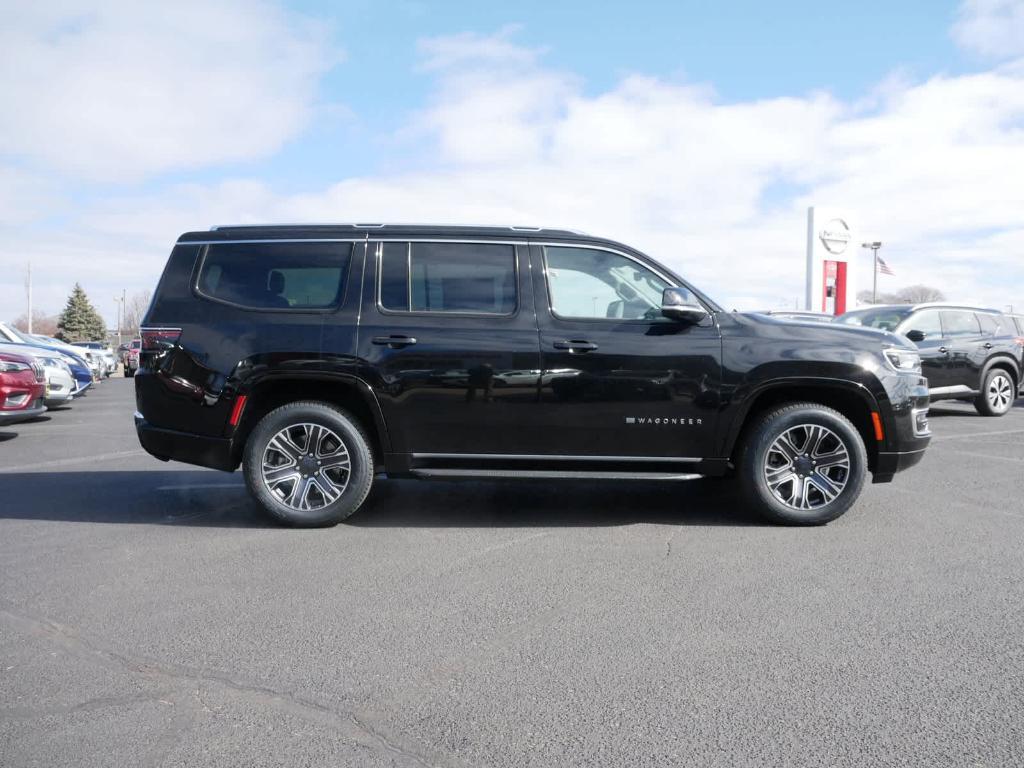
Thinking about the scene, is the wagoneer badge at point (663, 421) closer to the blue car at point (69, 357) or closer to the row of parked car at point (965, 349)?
the row of parked car at point (965, 349)

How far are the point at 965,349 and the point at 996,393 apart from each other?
1.02 metres

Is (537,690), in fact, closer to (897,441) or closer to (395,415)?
(395,415)

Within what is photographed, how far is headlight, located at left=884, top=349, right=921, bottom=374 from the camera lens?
584 cm

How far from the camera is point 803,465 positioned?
577cm

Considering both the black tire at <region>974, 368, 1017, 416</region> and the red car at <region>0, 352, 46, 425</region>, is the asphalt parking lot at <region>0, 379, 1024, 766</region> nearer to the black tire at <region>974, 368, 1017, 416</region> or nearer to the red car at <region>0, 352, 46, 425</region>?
the red car at <region>0, 352, 46, 425</region>

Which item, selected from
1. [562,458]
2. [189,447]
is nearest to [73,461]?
[189,447]

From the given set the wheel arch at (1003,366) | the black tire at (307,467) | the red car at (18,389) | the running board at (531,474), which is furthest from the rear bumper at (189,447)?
the wheel arch at (1003,366)

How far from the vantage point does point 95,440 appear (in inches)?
423

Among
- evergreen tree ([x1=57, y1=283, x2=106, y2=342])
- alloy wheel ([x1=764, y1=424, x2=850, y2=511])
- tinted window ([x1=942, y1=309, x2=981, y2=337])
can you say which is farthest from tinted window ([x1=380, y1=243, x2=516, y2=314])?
evergreen tree ([x1=57, y1=283, x2=106, y2=342])

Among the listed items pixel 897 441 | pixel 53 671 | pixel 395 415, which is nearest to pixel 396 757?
pixel 53 671

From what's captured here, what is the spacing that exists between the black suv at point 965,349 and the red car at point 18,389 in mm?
11036

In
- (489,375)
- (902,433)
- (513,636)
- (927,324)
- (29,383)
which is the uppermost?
(927,324)

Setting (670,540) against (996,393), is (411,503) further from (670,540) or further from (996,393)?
(996,393)

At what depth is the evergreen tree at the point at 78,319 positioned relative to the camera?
8170cm
